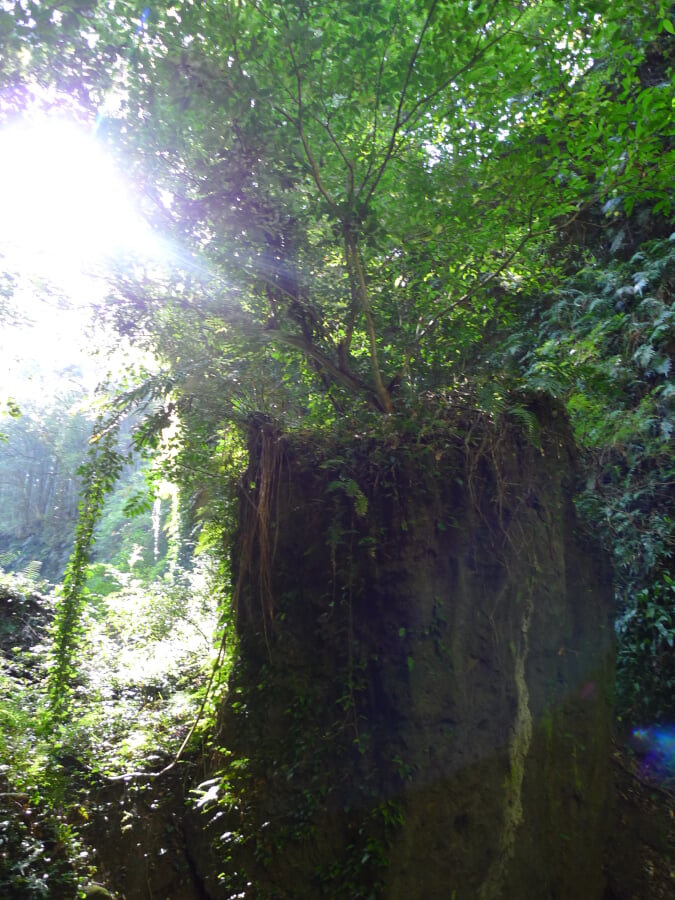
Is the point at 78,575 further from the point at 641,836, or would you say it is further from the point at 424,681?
the point at 641,836

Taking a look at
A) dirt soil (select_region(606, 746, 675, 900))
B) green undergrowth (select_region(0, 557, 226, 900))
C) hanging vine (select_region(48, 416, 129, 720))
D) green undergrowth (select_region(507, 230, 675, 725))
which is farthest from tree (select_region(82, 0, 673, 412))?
dirt soil (select_region(606, 746, 675, 900))

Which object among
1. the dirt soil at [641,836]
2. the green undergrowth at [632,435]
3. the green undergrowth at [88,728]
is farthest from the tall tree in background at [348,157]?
the dirt soil at [641,836]

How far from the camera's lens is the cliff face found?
10.4ft

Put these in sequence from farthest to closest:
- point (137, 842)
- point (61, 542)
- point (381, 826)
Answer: point (61, 542) < point (137, 842) < point (381, 826)

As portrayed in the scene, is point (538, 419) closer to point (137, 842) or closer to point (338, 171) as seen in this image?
point (338, 171)

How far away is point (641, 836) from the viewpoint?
3969 mm

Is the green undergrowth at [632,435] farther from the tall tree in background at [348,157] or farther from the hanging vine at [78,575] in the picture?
the hanging vine at [78,575]

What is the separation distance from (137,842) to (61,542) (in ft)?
87.1

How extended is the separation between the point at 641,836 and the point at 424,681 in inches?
89.5

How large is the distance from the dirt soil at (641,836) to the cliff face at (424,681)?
260mm

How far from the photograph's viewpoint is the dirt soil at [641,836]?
3.70 metres

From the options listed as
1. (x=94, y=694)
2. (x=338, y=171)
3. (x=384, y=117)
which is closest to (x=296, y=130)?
(x=338, y=171)

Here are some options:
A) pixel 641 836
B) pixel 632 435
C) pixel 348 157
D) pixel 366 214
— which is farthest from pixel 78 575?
pixel 632 435

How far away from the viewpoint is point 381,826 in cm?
312
